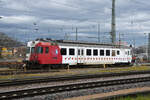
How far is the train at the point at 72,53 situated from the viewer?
2238 cm

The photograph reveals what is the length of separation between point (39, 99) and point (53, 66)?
14.2m

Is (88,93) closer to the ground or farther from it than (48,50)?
closer to the ground

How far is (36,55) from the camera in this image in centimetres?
2242

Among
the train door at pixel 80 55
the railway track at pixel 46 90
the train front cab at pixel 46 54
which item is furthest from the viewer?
the train door at pixel 80 55

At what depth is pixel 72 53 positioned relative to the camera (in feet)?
80.1

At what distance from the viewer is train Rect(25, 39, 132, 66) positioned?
73.4 feet

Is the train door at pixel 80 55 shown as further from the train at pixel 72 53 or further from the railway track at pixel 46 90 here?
the railway track at pixel 46 90

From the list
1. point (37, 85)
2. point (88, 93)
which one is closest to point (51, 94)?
point (88, 93)

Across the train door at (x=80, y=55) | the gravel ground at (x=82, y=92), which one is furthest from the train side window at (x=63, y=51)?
the gravel ground at (x=82, y=92)

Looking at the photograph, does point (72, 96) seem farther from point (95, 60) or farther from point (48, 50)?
point (95, 60)

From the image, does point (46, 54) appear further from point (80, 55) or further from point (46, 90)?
point (46, 90)

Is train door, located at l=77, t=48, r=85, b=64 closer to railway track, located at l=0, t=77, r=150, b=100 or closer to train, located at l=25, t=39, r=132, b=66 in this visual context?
train, located at l=25, t=39, r=132, b=66

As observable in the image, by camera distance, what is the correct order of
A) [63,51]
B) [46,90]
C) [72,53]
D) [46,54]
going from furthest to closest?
[72,53], [63,51], [46,54], [46,90]

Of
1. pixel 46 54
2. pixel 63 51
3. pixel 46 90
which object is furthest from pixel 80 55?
pixel 46 90
